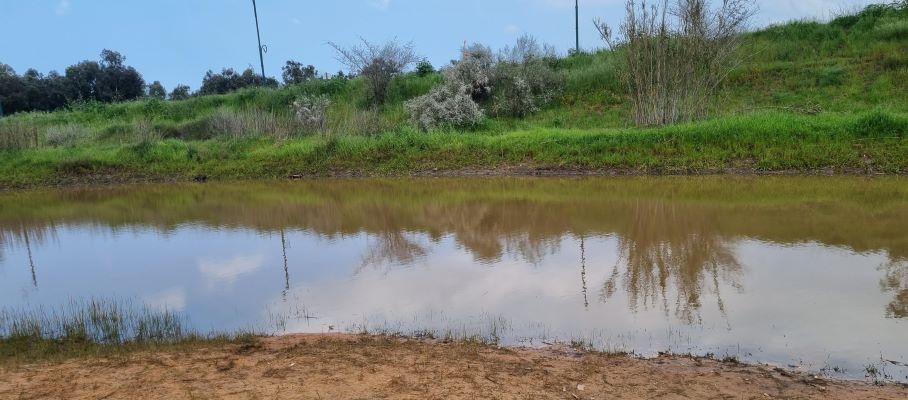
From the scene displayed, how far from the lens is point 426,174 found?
691 inches

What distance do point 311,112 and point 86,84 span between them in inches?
1009

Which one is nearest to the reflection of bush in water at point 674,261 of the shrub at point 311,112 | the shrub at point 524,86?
the shrub at point 524,86

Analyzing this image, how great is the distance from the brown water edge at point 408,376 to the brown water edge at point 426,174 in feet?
35.5

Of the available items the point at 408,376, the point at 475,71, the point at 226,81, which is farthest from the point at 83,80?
the point at 408,376

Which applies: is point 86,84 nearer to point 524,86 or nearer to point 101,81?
point 101,81

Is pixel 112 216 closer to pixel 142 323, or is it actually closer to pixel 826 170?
pixel 142 323

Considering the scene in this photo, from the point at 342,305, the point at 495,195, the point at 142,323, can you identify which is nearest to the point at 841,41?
the point at 495,195

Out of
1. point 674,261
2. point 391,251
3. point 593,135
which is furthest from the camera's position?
point 593,135

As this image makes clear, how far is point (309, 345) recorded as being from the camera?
511 centimetres

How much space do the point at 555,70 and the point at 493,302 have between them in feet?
66.0

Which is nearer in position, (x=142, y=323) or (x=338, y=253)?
(x=142, y=323)

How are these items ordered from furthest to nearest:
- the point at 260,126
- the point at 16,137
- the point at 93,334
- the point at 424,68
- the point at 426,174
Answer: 1. the point at 424,68
2. the point at 260,126
3. the point at 16,137
4. the point at 426,174
5. the point at 93,334

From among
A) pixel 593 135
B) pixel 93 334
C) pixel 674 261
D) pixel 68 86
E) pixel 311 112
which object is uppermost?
pixel 68 86

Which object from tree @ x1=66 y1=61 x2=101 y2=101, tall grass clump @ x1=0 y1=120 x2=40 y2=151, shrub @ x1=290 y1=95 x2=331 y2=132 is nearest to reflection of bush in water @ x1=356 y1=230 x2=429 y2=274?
shrub @ x1=290 y1=95 x2=331 y2=132
